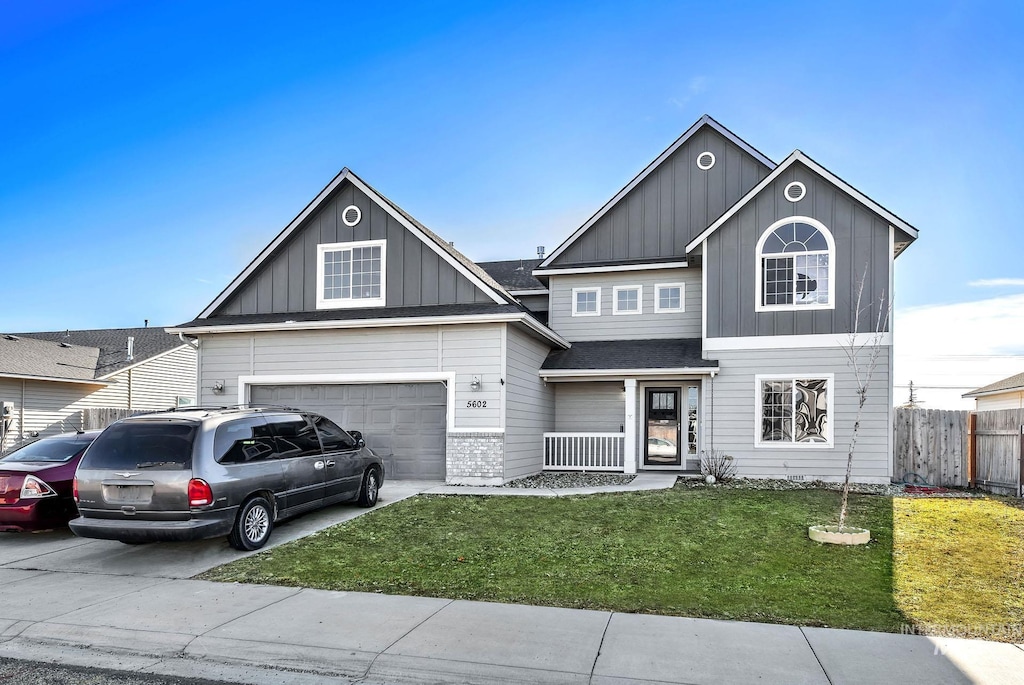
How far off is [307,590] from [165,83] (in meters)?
14.8

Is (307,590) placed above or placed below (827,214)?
below

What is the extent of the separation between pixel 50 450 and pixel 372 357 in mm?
6501

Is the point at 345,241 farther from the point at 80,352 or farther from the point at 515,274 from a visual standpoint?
the point at 80,352

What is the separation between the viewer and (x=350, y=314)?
Answer: 15.6m

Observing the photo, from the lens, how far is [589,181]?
69.8 ft

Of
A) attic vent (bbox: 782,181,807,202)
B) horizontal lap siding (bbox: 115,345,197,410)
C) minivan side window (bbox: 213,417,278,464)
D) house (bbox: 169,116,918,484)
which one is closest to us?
minivan side window (bbox: 213,417,278,464)

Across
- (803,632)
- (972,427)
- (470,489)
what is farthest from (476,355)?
(972,427)

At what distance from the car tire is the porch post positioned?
686 centimetres

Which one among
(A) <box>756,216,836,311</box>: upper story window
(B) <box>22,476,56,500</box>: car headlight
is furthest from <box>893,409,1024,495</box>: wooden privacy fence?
(B) <box>22,476,56,500</box>: car headlight

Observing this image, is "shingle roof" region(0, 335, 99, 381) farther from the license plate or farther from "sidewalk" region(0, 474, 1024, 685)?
"sidewalk" region(0, 474, 1024, 685)

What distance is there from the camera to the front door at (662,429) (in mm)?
17922

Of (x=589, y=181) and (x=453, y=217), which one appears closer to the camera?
(x=589, y=181)

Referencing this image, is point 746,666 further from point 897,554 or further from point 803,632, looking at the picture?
point 897,554

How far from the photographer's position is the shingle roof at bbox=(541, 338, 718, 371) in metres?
16.5
